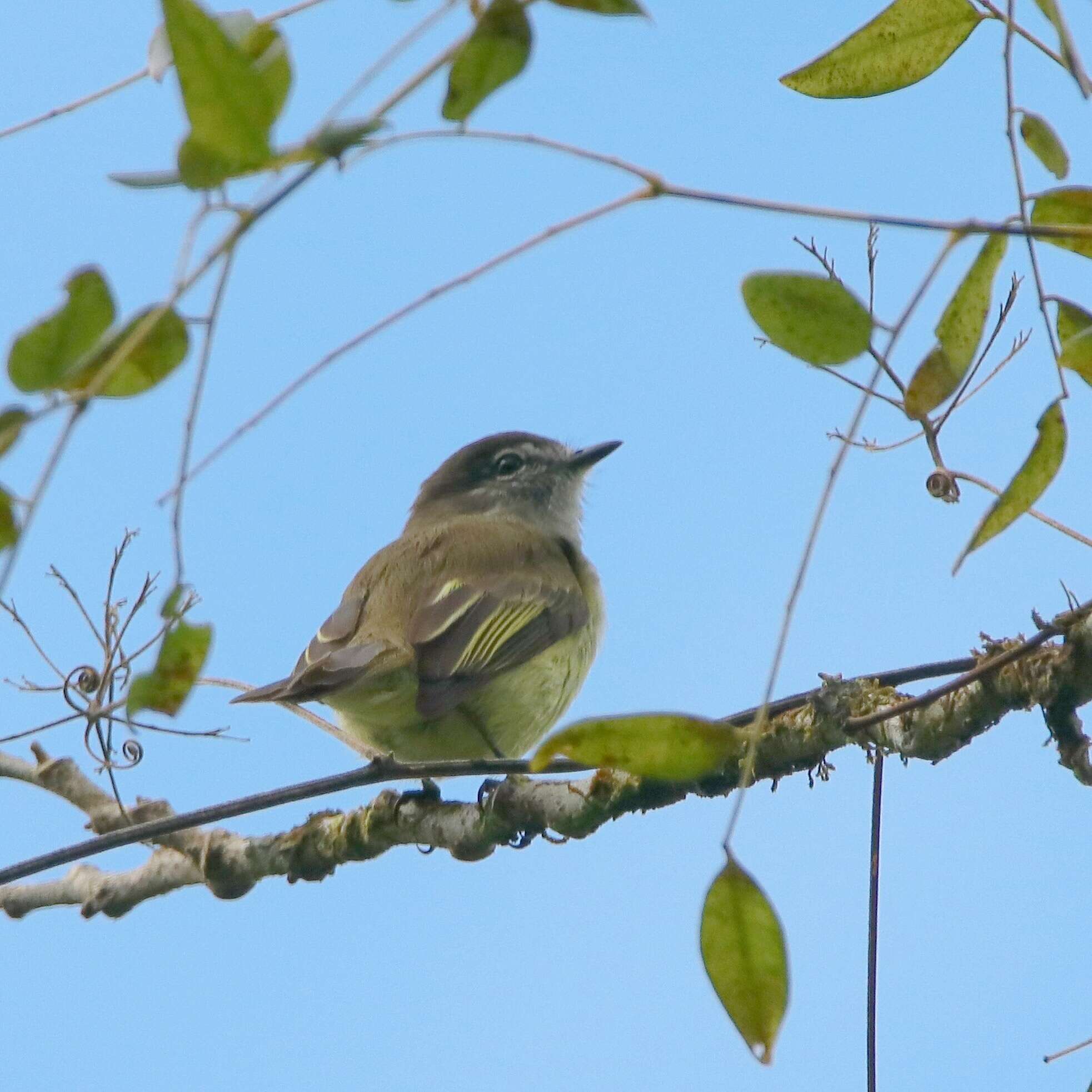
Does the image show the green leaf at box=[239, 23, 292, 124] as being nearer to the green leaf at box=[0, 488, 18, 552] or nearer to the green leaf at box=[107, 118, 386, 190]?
the green leaf at box=[107, 118, 386, 190]

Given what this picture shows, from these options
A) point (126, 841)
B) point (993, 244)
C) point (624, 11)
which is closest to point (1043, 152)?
point (993, 244)

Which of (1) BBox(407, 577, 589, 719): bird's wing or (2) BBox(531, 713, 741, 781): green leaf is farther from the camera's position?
(1) BBox(407, 577, 589, 719): bird's wing

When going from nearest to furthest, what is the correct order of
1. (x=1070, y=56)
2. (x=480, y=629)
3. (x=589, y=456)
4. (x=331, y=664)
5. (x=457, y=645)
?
(x=1070, y=56)
(x=331, y=664)
(x=457, y=645)
(x=480, y=629)
(x=589, y=456)

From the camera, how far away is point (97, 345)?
4.05 ft

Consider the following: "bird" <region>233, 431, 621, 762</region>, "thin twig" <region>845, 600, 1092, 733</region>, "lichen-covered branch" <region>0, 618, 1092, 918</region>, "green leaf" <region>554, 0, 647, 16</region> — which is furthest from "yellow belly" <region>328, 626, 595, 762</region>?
"green leaf" <region>554, 0, 647, 16</region>

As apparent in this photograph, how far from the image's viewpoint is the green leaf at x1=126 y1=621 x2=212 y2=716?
62.2 inches

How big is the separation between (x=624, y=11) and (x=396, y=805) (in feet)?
9.29

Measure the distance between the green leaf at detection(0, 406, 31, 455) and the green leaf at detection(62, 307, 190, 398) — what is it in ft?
0.18

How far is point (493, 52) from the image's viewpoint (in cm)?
133

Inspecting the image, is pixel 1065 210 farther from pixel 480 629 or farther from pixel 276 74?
pixel 480 629

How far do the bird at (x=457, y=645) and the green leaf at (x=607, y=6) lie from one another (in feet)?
9.50

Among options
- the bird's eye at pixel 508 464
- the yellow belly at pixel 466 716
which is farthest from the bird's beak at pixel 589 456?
the yellow belly at pixel 466 716

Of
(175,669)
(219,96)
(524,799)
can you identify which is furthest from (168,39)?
(524,799)

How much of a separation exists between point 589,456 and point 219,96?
5.72 metres
